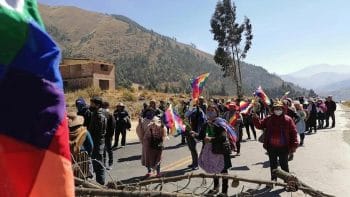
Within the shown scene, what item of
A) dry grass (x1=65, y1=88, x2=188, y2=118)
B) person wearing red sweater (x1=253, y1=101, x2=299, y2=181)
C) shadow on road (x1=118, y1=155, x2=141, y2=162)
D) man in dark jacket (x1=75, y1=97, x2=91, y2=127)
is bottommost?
shadow on road (x1=118, y1=155, x2=141, y2=162)

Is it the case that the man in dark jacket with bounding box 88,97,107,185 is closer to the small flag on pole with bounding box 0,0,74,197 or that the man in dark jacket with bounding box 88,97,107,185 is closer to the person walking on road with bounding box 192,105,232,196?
the person walking on road with bounding box 192,105,232,196

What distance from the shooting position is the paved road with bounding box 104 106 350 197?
39.9 ft

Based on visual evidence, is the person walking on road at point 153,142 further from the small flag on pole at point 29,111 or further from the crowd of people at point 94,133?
the small flag on pole at point 29,111

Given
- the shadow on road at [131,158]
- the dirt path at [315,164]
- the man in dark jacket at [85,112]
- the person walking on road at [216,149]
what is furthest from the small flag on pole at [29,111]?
the shadow on road at [131,158]

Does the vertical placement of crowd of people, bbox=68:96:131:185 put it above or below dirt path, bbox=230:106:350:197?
above

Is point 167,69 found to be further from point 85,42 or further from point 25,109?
point 25,109

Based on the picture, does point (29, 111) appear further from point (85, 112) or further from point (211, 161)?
point (85, 112)

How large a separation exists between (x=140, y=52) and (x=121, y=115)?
533 feet

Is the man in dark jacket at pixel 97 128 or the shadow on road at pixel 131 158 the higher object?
the man in dark jacket at pixel 97 128

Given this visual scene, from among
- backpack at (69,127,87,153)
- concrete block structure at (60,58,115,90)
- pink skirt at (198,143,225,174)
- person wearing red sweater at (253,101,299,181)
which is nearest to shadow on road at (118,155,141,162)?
pink skirt at (198,143,225,174)

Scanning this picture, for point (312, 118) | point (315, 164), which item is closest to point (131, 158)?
point (315, 164)

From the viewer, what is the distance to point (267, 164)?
15.0 metres

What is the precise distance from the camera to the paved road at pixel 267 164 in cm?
1217

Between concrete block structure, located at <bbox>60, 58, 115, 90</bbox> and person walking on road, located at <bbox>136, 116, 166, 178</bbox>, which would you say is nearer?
person walking on road, located at <bbox>136, 116, 166, 178</bbox>
